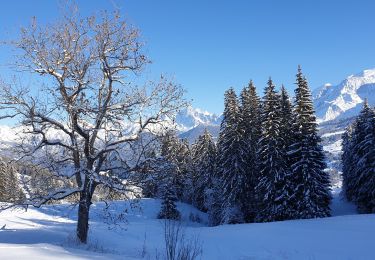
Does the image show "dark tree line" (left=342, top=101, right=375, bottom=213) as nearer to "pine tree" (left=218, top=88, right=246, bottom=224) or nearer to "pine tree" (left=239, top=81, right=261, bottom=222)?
"pine tree" (left=239, top=81, right=261, bottom=222)

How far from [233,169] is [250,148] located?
2938mm

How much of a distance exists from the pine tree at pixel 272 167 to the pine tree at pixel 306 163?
3.14 feet

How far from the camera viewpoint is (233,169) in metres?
39.8

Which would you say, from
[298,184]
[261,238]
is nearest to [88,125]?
[261,238]

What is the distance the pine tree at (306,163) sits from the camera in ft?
113

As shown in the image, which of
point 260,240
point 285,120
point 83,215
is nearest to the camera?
point 83,215

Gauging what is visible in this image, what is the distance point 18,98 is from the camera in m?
13.9

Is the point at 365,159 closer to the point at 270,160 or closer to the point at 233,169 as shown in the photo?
the point at 270,160

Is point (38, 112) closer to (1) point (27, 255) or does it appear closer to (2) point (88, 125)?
(2) point (88, 125)

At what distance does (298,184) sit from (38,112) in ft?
87.2

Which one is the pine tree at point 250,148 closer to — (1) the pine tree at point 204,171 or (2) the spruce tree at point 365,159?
(1) the pine tree at point 204,171

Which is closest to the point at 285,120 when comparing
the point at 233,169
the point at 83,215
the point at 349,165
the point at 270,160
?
the point at 270,160

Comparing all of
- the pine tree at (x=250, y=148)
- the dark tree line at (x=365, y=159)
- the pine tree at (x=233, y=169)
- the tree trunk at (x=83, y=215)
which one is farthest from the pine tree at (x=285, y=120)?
the tree trunk at (x=83, y=215)

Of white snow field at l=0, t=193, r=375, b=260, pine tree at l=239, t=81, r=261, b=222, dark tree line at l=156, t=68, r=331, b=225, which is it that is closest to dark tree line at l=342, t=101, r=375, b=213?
dark tree line at l=156, t=68, r=331, b=225
